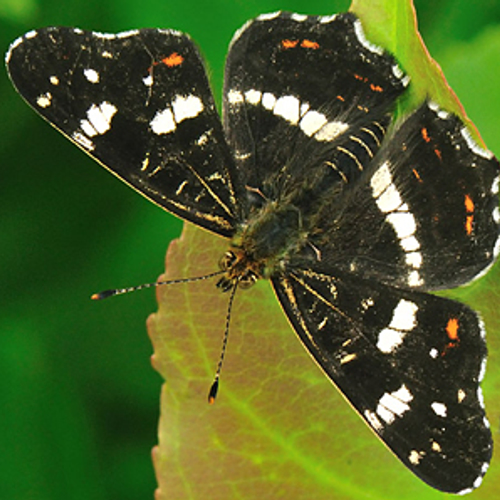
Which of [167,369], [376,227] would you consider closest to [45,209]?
[167,369]

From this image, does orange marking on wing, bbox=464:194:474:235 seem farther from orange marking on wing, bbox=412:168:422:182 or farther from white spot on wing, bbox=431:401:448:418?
white spot on wing, bbox=431:401:448:418

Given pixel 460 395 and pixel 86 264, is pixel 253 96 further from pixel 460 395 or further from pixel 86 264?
pixel 460 395

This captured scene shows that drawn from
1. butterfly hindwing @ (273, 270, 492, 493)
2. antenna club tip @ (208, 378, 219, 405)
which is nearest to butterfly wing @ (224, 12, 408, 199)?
butterfly hindwing @ (273, 270, 492, 493)

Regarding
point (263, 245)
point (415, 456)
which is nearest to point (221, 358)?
point (263, 245)

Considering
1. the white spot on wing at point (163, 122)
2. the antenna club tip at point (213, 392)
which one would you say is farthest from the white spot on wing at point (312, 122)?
the antenna club tip at point (213, 392)

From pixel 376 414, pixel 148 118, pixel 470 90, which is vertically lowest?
pixel 376 414

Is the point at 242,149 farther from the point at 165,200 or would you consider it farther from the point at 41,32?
the point at 41,32
